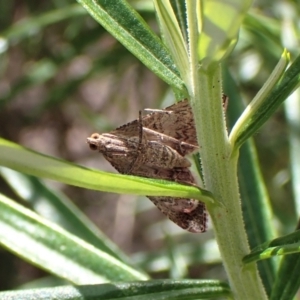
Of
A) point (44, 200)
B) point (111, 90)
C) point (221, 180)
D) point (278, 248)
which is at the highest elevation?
point (111, 90)

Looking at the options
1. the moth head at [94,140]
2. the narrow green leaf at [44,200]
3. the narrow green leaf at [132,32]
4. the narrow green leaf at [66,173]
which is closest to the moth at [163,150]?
the moth head at [94,140]

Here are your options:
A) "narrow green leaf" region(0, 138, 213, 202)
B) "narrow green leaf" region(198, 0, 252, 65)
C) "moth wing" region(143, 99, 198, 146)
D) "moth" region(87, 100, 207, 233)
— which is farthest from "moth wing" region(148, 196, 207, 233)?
"narrow green leaf" region(198, 0, 252, 65)

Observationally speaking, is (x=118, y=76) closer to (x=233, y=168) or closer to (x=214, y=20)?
(x=233, y=168)

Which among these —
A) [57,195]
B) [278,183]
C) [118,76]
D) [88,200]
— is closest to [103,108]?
[88,200]

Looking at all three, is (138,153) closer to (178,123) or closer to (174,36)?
(178,123)

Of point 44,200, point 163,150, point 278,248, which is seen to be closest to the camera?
point 278,248

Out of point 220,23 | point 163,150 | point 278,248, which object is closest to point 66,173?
point 220,23
